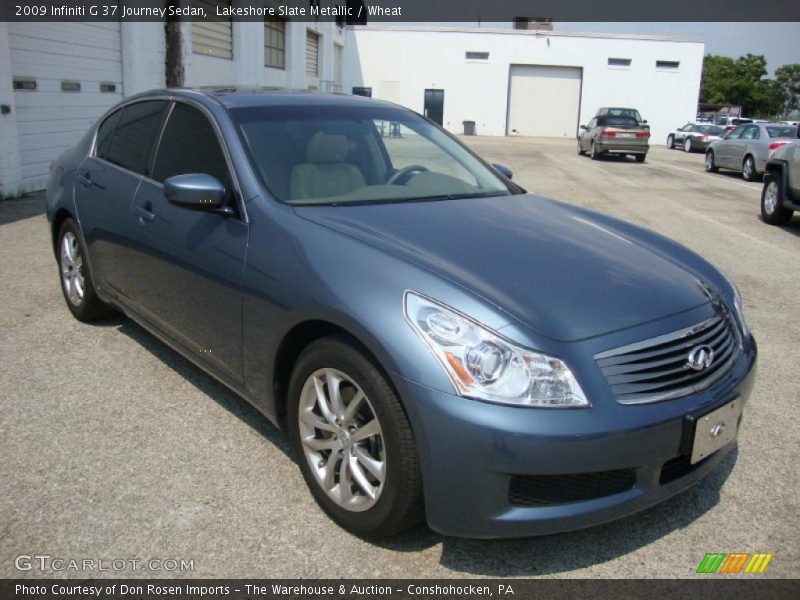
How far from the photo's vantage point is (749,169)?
713 inches

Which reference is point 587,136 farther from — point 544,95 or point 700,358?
point 700,358

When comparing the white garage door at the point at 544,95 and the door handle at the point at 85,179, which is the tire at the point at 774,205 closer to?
the door handle at the point at 85,179

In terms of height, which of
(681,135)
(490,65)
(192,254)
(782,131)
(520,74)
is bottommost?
(681,135)

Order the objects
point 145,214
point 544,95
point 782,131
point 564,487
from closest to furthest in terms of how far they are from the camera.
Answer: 1. point 564,487
2. point 145,214
3. point 782,131
4. point 544,95

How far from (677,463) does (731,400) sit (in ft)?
1.10

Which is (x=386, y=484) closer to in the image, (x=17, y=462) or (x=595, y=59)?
(x=17, y=462)

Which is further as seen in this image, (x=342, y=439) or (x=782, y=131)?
(x=782, y=131)

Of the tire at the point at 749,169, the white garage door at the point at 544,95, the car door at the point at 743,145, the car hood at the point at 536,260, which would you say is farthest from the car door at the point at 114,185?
the white garage door at the point at 544,95

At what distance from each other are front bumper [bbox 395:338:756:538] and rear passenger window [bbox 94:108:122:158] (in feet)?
10.6

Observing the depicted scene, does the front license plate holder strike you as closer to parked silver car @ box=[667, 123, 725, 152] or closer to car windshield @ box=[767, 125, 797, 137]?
car windshield @ box=[767, 125, 797, 137]

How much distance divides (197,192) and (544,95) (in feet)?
133

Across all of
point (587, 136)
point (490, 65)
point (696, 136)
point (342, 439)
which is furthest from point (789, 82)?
point (342, 439)

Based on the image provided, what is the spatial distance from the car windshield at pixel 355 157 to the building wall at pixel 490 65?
37.0 metres

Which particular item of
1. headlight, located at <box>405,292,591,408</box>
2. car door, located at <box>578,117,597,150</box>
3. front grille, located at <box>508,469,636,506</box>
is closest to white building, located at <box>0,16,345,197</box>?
headlight, located at <box>405,292,591,408</box>
